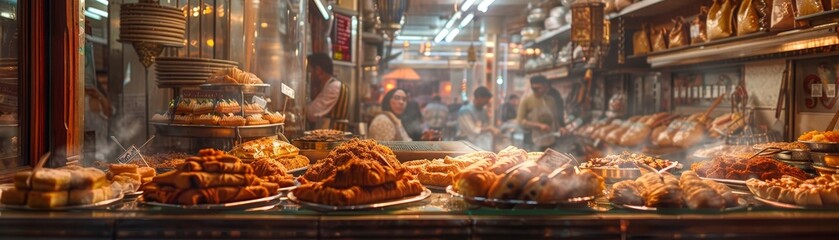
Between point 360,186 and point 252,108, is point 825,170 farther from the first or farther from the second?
point 252,108

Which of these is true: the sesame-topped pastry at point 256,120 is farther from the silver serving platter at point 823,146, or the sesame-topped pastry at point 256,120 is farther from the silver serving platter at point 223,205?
the silver serving platter at point 823,146

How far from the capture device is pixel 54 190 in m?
2.09

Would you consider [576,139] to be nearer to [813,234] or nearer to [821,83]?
[821,83]

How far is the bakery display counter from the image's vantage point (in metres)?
2.01

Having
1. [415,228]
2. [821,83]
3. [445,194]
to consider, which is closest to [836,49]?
[821,83]

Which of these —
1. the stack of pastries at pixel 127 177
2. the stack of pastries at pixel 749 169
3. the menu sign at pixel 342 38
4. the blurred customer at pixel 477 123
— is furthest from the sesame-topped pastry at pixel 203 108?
the blurred customer at pixel 477 123

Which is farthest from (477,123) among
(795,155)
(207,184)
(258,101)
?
(207,184)

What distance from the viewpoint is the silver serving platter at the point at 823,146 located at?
10.2 ft

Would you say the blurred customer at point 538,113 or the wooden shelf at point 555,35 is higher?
the wooden shelf at point 555,35

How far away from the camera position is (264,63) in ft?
17.3

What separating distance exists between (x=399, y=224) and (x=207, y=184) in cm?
56

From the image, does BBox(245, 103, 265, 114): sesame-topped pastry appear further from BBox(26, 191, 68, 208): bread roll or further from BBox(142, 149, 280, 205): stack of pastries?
BBox(26, 191, 68, 208): bread roll

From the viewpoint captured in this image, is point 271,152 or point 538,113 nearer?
point 271,152

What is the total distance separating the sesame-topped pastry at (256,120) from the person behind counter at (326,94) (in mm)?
3648
